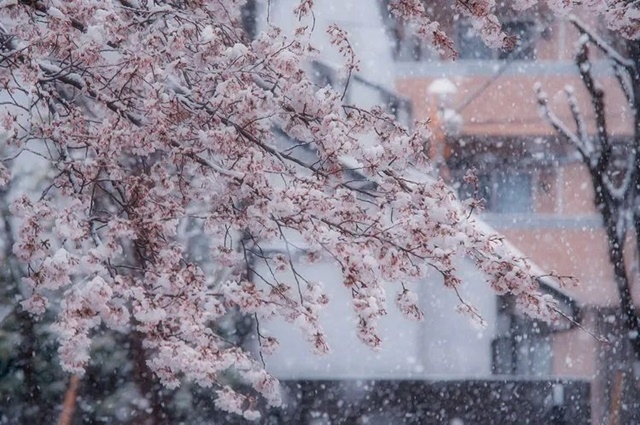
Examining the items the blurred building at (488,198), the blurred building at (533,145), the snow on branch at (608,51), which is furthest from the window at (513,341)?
the snow on branch at (608,51)

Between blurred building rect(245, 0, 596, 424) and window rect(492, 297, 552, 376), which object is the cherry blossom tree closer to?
blurred building rect(245, 0, 596, 424)

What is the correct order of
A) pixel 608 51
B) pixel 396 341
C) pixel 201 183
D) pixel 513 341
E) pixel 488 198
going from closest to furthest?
pixel 201 183, pixel 608 51, pixel 396 341, pixel 513 341, pixel 488 198

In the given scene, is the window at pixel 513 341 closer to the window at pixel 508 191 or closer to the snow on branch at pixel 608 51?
the window at pixel 508 191

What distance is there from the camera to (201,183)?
3.31 metres

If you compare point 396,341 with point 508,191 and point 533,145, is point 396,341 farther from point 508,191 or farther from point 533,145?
point 533,145

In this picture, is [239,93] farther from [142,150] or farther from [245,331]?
[245,331]

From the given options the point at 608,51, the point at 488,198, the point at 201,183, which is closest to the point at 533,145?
the point at 488,198

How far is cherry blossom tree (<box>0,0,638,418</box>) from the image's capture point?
2959mm

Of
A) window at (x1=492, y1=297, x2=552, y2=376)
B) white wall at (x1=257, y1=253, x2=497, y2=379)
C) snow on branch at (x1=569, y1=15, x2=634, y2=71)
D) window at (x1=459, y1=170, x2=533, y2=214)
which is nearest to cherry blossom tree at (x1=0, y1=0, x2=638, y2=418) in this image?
snow on branch at (x1=569, y1=15, x2=634, y2=71)

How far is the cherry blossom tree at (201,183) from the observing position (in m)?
2.96

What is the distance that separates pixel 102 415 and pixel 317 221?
565 centimetres

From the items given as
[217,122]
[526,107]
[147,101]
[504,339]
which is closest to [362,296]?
[217,122]

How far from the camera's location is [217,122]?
10.3 feet

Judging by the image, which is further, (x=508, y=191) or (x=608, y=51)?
(x=508, y=191)
